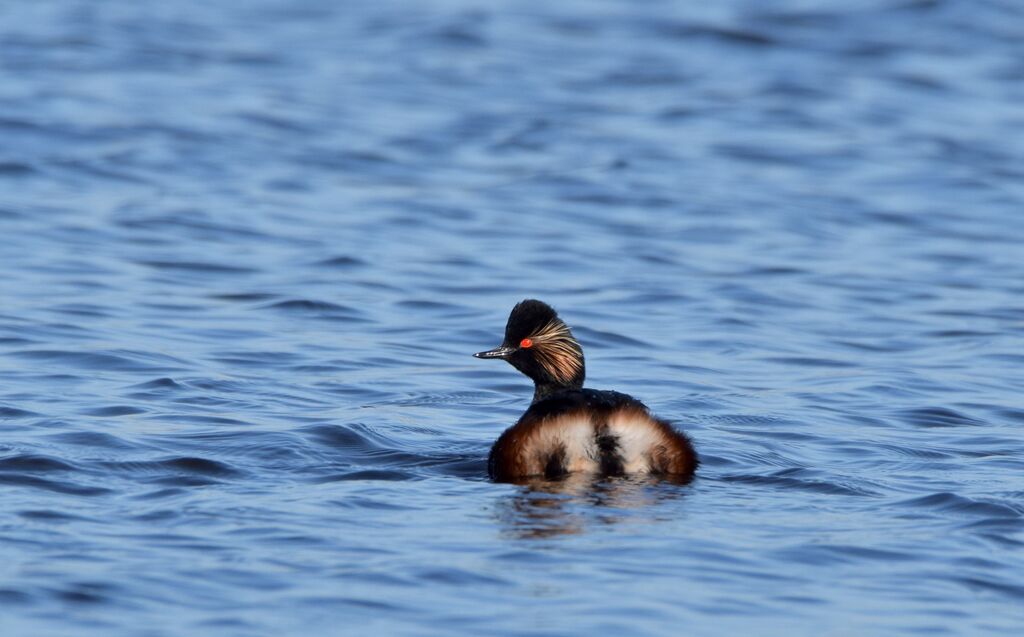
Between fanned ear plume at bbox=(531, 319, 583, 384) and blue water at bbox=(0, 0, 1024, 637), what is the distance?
1.99 feet

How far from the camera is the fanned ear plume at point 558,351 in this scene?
26.8ft

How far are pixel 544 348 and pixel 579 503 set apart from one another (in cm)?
146

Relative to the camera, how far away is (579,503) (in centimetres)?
687

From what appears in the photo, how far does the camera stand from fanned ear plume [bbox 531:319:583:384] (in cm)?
816

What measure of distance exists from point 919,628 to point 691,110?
15586mm

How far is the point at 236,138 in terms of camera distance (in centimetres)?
1823

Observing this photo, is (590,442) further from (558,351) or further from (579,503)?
(558,351)

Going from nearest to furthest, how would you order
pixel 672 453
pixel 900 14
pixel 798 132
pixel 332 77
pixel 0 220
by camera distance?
1. pixel 672 453
2. pixel 0 220
3. pixel 798 132
4. pixel 332 77
5. pixel 900 14

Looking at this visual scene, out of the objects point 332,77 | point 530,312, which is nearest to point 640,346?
point 530,312

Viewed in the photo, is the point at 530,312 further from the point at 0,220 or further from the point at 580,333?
the point at 0,220

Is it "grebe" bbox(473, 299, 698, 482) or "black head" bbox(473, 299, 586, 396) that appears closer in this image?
"grebe" bbox(473, 299, 698, 482)

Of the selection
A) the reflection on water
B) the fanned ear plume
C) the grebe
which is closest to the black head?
the fanned ear plume

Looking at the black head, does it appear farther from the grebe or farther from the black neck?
the grebe

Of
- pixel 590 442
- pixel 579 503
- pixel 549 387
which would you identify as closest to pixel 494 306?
pixel 549 387
